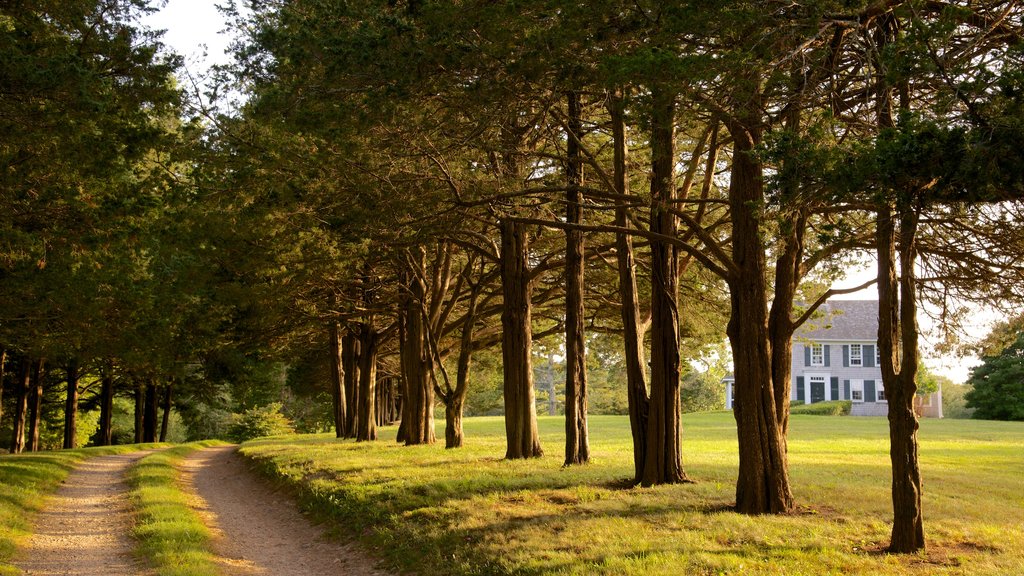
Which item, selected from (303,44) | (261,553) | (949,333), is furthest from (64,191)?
(949,333)

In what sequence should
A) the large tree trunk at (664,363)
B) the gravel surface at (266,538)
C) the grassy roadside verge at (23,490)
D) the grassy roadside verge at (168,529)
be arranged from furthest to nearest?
the large tree trunk at (664,363)
the grassy roadside verge at (23,490)
the gravel surface at (266,538)
the grassy roadside verge at (168,529)

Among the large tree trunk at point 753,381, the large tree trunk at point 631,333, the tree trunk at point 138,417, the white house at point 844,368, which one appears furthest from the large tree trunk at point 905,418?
the white house at point 844,368

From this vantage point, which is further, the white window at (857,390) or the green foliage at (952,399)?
the green foliage at (952,399)

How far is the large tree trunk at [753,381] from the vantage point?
1046 centimetres

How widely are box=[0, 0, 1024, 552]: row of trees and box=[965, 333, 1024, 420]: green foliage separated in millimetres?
34093

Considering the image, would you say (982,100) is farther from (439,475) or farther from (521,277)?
(521,277)

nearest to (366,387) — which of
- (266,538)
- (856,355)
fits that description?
(266,538)

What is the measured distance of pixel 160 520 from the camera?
12.2 meters

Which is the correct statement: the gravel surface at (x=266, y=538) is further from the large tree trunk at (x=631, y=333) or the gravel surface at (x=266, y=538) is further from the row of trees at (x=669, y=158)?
the large tree trunk at (x=631, y=333)

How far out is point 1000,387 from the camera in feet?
157

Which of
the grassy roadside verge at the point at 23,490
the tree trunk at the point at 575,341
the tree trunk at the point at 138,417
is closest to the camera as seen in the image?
the grassy roadside verge at the point at 23,490

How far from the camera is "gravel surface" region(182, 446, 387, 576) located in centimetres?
967

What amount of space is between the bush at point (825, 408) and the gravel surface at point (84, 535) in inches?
1659

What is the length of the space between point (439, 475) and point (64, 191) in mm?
7657
